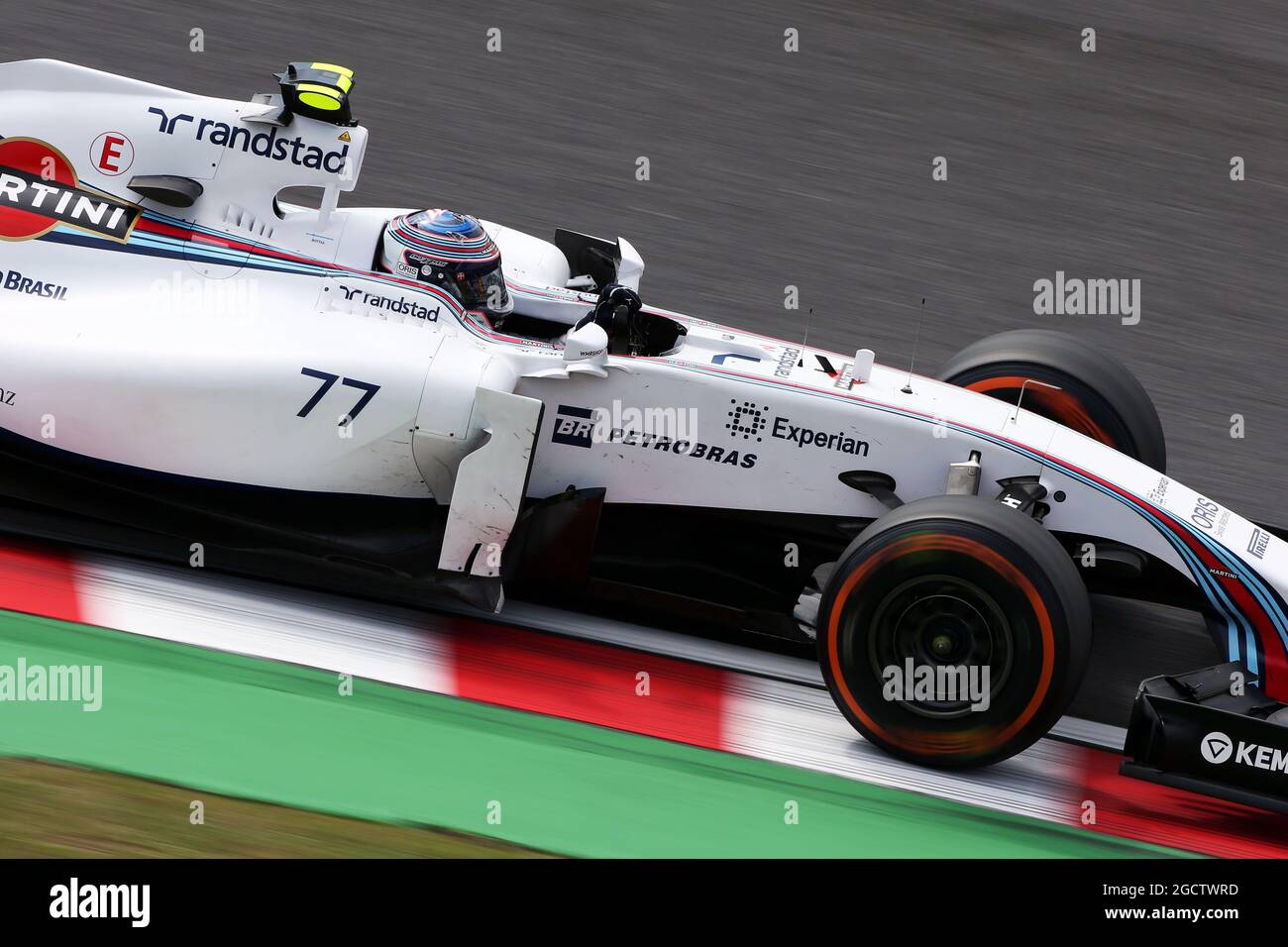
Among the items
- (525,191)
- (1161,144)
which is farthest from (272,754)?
(1161,144)

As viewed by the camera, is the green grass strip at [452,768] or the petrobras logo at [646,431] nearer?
the green grass strip at [452,768]

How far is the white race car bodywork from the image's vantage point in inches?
223

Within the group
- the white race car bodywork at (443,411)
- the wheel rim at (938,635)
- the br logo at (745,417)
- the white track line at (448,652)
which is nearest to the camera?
the wheel rim at (938,635)

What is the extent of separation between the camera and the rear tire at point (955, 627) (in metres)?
4.98

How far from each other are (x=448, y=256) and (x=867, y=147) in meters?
5.45

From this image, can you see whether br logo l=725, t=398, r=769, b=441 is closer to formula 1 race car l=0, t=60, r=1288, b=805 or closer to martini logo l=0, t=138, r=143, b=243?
formula 1 race car l=0, t=60, r=1288, b=805

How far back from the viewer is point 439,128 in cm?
1021

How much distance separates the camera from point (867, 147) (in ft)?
35.1

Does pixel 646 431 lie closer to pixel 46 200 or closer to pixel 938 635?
pixel 938 635

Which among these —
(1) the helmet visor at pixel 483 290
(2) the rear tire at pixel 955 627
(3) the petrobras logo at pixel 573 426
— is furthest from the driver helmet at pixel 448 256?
(2) the rear tire at pixel 955 627

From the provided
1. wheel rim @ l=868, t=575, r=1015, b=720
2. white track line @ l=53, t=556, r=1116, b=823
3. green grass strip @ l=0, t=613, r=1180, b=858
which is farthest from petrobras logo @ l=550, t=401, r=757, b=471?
green grass strip @ l=0, t=613, r=1180, b=858

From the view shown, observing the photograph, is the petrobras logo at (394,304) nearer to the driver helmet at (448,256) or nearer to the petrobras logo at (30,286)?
the driver helmet at (448,256)

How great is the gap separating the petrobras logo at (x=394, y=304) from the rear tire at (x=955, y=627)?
197 centimetres
